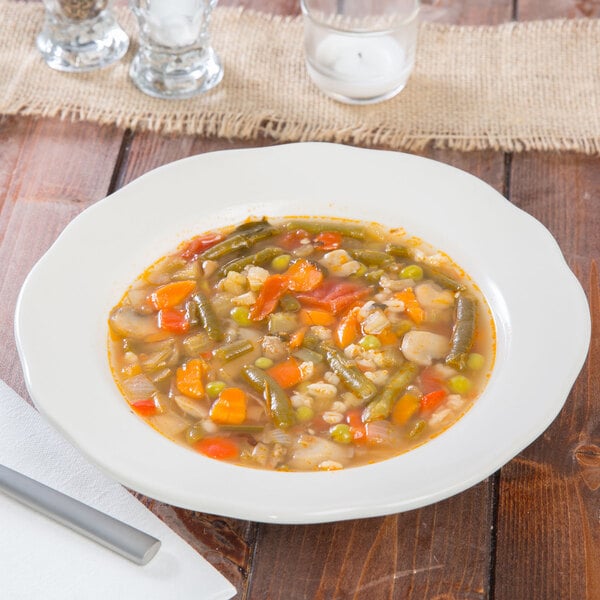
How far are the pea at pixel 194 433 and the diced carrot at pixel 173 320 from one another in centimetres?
44

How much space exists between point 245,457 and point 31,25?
3.09m

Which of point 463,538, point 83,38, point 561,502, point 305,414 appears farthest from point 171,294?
point 83,38

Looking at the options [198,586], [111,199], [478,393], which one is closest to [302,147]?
[111,199]

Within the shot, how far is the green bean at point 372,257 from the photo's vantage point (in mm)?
3471

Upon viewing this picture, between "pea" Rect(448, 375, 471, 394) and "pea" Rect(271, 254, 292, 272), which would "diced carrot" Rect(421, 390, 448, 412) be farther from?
"pea" Rect(271, 254, 292, 272)

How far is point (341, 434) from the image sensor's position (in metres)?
2.84

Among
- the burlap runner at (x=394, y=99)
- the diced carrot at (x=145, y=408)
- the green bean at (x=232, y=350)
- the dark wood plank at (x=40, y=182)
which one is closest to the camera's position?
the diced carrot at (x=145, y=408)

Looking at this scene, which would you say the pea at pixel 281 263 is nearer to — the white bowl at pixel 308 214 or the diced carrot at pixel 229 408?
the white bowl at pixel 308 214

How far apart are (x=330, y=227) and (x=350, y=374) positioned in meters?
0.77

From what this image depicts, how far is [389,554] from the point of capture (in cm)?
272

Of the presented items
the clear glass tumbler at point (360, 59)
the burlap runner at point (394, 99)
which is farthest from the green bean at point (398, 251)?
the clear glass tumbler at point (360, 59)

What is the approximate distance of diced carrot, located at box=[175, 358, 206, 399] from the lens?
301 centimetres

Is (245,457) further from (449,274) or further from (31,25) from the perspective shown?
(31,25)

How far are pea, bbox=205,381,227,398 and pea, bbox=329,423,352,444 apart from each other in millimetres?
372
